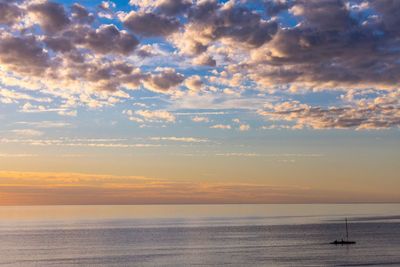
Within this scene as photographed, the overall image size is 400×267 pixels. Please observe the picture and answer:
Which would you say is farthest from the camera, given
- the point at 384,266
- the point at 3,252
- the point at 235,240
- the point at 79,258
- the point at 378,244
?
the point at 235,240

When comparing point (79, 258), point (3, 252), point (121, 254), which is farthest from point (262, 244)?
point (3, 252)

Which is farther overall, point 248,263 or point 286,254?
point 286,254

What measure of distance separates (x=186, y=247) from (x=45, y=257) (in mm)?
43316

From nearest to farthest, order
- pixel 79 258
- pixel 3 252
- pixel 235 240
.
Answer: pixel 79 258
pixel 3 252
pixel 235 240

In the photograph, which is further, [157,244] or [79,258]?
[157,244]

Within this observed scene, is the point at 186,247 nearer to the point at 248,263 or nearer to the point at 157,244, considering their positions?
the point at 157,244

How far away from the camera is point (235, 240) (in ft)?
636

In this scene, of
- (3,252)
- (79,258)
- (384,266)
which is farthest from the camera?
(3,252)

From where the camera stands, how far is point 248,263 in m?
127

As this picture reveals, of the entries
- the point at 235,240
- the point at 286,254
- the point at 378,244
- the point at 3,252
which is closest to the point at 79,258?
the point at 3,252

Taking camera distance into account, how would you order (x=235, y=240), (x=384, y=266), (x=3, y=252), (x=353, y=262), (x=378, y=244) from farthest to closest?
(x=235, y=240)
(x=378, y=244)
(x=3, y=252)
(x=353, y=262)
(x=384, y=266)

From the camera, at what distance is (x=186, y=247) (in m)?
168

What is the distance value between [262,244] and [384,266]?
197 ft

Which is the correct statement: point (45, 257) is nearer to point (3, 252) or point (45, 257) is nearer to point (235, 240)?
point (3, 252)
